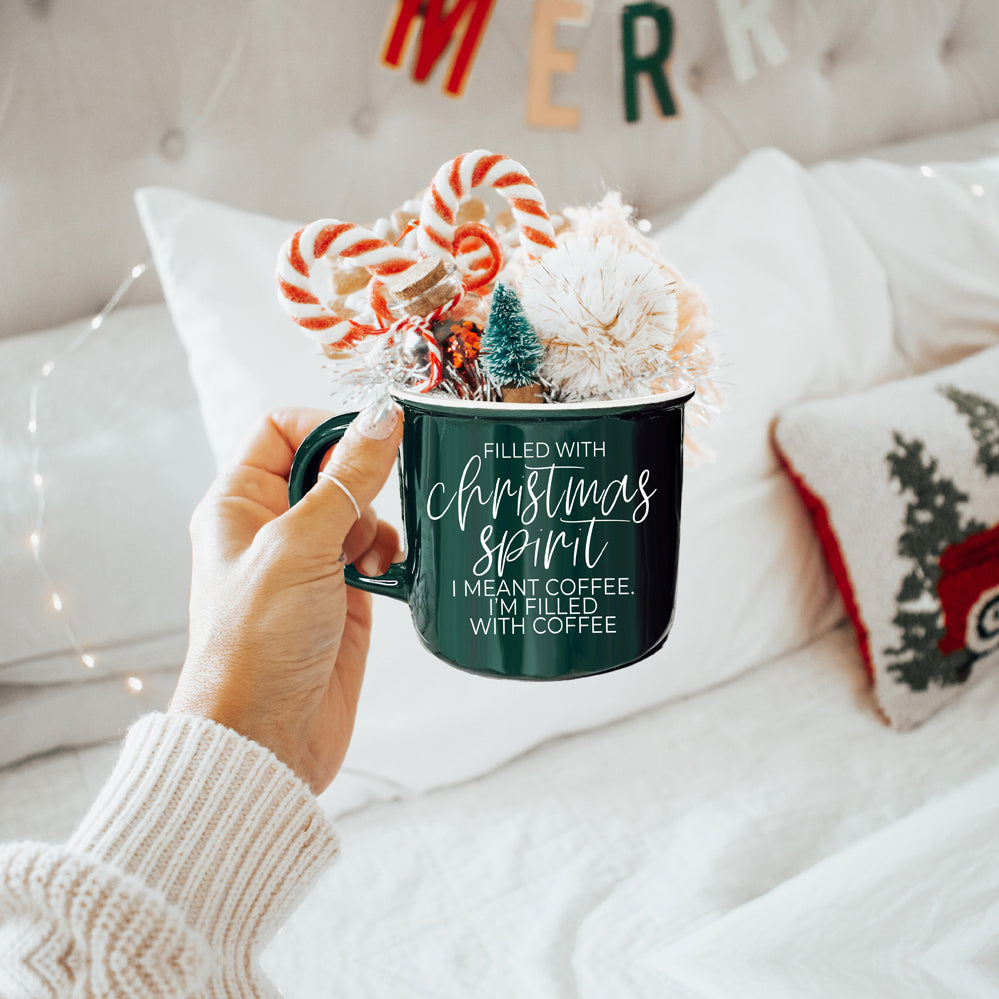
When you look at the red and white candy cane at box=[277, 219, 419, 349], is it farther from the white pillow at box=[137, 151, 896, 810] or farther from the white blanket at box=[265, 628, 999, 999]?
the white blanket at box=[265, 628, 999, 999]

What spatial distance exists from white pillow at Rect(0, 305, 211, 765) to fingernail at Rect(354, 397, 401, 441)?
46cm

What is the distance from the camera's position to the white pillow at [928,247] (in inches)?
50.6

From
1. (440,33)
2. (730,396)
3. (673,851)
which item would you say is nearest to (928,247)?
(730,396)

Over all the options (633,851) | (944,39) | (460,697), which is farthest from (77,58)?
(944,39)

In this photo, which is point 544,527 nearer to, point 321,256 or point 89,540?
point 321,256

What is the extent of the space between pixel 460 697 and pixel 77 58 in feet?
2.69

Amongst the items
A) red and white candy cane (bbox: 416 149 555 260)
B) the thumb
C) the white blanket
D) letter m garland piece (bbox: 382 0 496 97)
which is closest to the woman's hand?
the thumb

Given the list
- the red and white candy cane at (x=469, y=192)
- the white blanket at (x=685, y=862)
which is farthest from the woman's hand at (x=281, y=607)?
the white blanket at (x=685, y=862)

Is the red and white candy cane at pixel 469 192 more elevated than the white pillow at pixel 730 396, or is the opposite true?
the red and white candy cane at pixel 469 192

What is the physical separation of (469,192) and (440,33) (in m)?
0.72

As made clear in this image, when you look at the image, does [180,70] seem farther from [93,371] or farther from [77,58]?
[93,371]

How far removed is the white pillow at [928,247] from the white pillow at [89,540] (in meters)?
1.01

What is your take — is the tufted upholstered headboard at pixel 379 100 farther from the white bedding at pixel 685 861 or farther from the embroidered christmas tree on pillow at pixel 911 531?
the white bedding at pixel 685 861

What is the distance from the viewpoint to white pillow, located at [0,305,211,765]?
2.86ft
